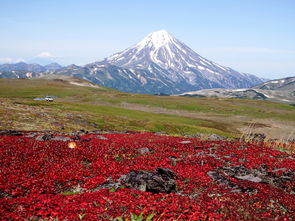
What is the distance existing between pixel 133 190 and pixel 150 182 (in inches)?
45.5

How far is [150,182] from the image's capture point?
17.0 metres

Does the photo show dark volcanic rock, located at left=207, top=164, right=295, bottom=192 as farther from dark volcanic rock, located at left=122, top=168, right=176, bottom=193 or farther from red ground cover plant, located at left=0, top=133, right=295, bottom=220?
dark volcanic rock, located at left=122, top=168, right=176, bottom=193

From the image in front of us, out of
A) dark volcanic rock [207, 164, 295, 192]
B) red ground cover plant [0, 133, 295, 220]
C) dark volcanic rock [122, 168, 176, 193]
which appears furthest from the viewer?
dark volcanic rock [207, 164, 295, 192]

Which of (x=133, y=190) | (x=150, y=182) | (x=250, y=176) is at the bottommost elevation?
(x=250, y=176)

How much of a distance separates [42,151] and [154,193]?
13.7 metres

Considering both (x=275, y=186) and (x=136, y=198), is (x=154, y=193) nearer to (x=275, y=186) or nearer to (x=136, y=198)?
→ (x=136, y=198)

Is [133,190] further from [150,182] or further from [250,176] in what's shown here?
[250,176]

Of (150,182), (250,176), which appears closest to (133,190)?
(150,182)

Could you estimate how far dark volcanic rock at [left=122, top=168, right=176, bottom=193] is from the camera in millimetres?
16844

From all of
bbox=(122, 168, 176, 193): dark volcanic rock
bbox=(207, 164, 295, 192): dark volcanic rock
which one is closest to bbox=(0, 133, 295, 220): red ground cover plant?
bbox=(207, 164, 295, 192): dark volcanic rock

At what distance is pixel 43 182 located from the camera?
17750 millimetres

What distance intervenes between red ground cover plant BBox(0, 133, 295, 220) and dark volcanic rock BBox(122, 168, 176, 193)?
59cm

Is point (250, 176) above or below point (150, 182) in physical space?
below

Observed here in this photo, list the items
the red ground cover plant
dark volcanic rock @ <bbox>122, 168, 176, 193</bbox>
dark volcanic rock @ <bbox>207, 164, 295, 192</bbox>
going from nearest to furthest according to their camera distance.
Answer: the red ground cover plant
dark volcanic rock @ <bbox>122, 168, 176, 193</bbox>
dark volcanic rock @ <bbox>207, 164, 295, 192</bbox>
